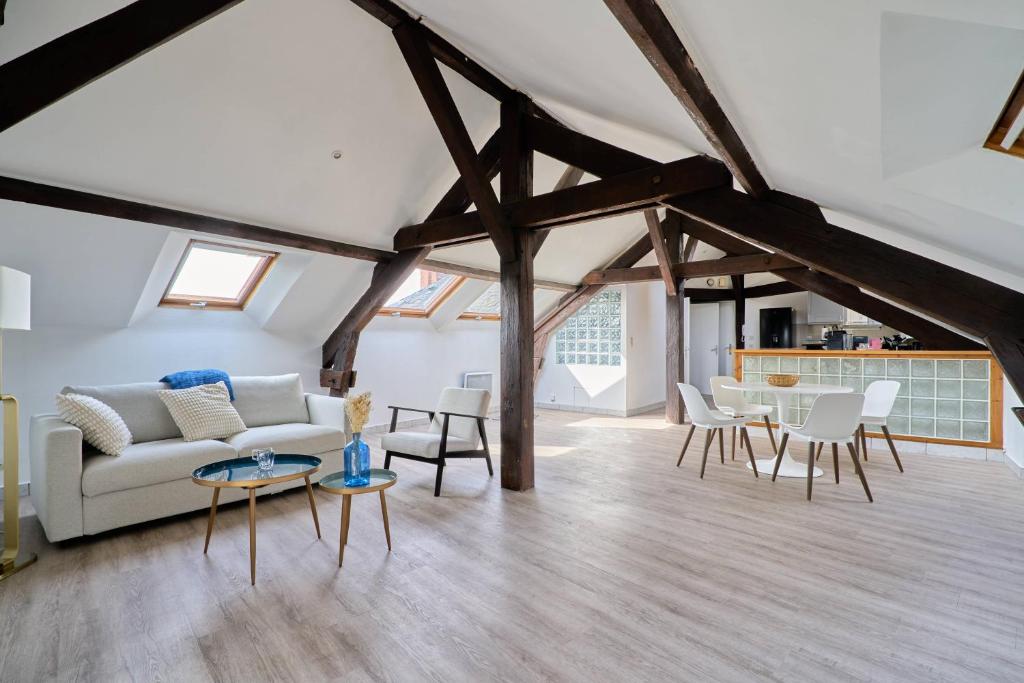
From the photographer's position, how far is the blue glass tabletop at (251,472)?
2514mm

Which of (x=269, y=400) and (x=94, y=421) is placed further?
(x=269, y=400)

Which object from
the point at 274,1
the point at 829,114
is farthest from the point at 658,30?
the point at 274,1

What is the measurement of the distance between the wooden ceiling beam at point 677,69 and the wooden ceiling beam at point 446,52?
229 cm

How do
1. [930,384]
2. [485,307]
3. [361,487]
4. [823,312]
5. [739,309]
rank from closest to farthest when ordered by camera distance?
[361,487] < [930,384] < [485,307] < [823,312] < [739,309]

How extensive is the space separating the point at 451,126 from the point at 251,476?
265cm

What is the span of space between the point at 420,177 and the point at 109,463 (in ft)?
10.3

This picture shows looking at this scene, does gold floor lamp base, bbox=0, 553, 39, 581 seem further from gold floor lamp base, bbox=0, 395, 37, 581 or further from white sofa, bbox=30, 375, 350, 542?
white sofa, bbox=30, 375, 350, 542

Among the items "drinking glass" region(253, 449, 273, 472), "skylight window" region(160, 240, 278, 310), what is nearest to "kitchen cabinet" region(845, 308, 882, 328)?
"skylight window" region(160, 240, 278, 310)

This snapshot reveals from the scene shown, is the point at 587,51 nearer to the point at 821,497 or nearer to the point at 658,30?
the point at 658,30

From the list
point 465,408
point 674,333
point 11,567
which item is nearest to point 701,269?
point 674,333

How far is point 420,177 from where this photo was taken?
4.58m

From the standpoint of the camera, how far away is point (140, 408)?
3531mm

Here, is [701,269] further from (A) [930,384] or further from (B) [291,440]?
(B) [291,440]

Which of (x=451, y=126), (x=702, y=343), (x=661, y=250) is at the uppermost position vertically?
(x=451, y=126)
